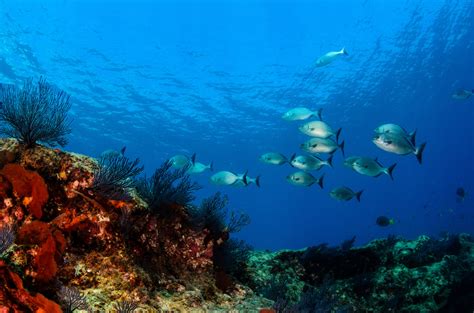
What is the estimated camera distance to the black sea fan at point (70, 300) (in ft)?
9.39

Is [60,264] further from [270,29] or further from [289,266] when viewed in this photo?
[270,29]

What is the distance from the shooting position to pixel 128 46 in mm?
35156

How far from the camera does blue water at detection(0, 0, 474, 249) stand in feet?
110

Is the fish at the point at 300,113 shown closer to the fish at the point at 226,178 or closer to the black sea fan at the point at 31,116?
the fish at the point at 226,178

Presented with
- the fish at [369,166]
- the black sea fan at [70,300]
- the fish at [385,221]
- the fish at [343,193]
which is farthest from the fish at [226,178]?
the black sea fan at [70,300]

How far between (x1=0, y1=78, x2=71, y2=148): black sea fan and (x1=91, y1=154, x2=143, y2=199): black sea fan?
0.75 m

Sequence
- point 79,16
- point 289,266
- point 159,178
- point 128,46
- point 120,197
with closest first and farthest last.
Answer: point 120,197 < point 159,178 < point 289,266 < point 79,16 < point 128,46

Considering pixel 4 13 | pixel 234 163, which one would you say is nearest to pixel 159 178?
pixel 4 13

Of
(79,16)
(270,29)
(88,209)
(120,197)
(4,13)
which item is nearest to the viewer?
(88,209)

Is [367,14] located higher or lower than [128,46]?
higher

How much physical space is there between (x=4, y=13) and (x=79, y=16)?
5771 millimetres

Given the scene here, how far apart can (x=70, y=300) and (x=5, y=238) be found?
76 cm

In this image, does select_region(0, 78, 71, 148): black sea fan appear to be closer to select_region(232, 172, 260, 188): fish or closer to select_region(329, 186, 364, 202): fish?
select_region(232, 172, 260, 188): fish

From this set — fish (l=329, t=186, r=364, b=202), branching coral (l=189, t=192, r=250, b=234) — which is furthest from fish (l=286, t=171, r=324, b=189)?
branching coral (l=189, t=192, r=250, b=234)
